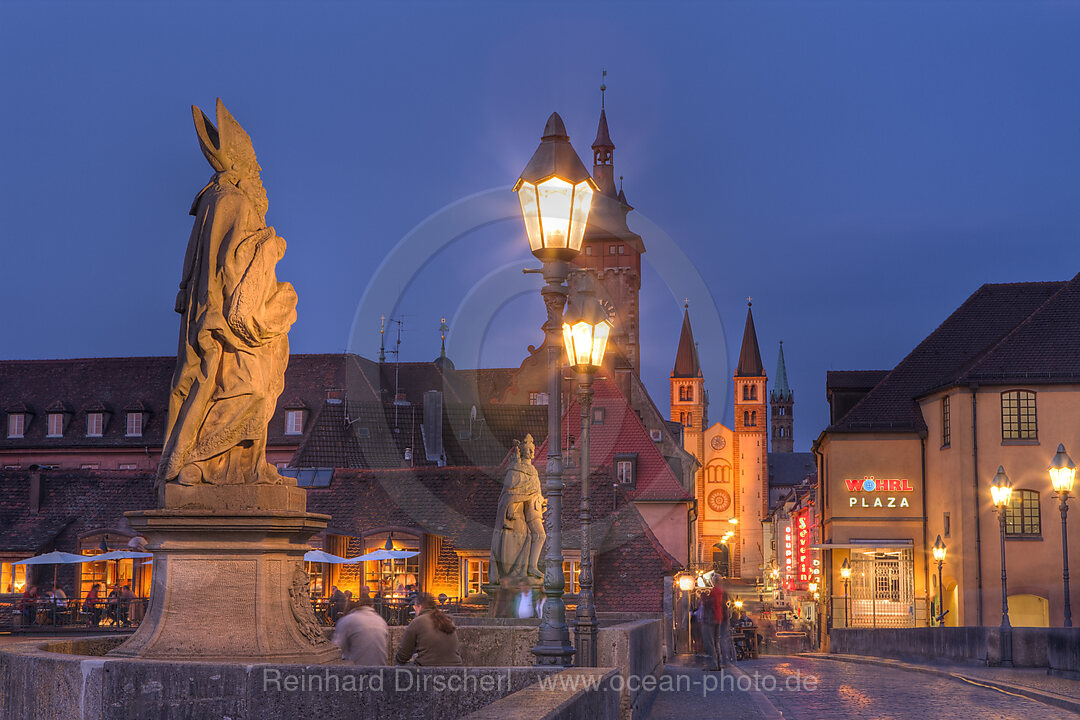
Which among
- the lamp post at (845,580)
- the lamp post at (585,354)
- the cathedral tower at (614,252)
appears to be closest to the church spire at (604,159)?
the cathedral tower at (614,252)

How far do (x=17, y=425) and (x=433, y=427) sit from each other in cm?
2472

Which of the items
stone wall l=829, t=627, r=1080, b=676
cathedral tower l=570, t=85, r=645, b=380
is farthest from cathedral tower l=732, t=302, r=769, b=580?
stone wall l=829, t=627, r=1080, b=676

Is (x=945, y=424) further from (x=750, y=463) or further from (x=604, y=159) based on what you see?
(x=750, y=463)

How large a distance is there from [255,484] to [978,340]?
4443 centimetres

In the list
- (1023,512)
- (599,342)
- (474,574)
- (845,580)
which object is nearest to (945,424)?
(1023,512)

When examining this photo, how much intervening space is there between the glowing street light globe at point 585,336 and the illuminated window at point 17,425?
6332cm

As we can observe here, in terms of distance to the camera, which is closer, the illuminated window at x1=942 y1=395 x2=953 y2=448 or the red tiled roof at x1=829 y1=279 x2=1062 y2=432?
the illuminated window at x1=942 y1=395 x2=953 y2=448

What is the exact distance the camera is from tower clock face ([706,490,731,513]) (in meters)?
155

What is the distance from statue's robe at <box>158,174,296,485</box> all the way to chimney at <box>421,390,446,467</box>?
179 feet

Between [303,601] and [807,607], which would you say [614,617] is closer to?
[303,601]

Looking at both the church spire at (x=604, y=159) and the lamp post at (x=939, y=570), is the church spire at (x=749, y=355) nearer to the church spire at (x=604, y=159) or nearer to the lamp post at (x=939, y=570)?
the church spire at (x=604, y=159)

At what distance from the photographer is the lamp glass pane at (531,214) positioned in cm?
1195

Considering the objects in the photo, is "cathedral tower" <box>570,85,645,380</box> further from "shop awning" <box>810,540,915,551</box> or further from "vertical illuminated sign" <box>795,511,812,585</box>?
"shop awning" <box>810,540,915,551</box>

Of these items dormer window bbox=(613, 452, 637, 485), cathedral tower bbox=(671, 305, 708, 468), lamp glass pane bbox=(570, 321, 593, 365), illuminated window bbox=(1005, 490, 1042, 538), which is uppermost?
cathedral tower bbox=(671, 305, 708, 468)
